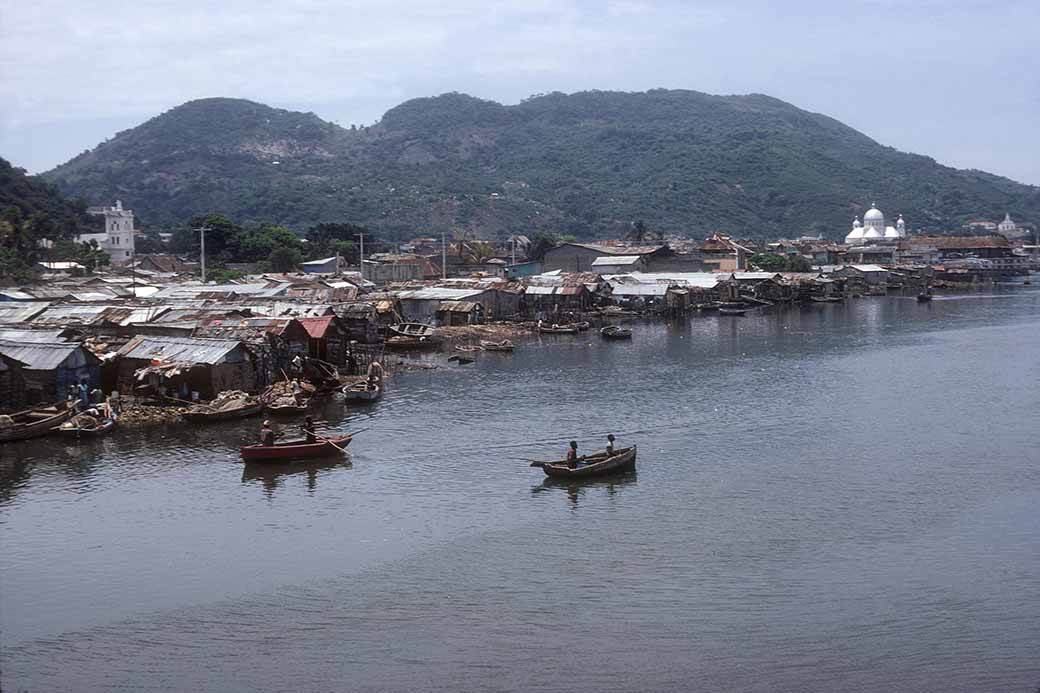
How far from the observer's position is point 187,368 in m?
27.0

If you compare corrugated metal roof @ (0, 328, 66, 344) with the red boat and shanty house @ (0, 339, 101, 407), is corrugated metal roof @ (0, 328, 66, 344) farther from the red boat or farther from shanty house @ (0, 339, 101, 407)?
the red boat

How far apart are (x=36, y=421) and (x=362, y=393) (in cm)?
871

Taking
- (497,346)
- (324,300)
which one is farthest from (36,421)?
(497,346)

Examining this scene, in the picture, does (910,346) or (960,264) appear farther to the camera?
→ (960,264)

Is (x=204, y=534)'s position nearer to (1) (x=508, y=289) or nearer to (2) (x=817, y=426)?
(2) (x=817, y=426)

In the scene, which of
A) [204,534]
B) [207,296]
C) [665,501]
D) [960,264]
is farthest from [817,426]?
[960,264]

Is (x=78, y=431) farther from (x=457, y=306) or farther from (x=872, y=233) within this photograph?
(x=872, y=233)

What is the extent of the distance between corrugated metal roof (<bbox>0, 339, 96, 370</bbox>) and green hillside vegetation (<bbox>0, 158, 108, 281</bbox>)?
93.4 ft

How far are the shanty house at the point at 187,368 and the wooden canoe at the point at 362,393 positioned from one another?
271 cm

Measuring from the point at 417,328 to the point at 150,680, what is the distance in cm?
3304

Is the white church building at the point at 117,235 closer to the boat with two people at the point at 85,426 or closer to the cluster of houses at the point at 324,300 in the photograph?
the cluster of houses at the point at 324,300

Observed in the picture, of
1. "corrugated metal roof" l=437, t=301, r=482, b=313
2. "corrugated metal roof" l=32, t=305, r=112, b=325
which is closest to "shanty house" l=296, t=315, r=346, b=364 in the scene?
"corrugated metal roof" l=32, t=305, r=112, b=325

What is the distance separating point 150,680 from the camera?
11828 millimetres

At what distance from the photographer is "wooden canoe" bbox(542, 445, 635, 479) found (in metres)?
20.0
